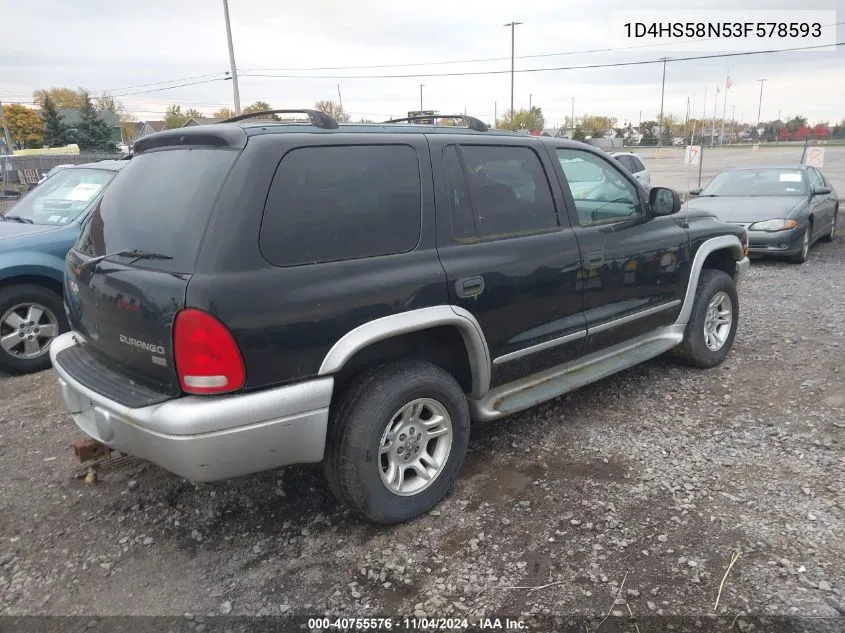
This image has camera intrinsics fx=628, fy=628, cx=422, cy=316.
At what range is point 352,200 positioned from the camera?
2859mm

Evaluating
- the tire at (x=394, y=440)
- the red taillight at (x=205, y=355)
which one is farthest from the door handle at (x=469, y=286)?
the red taillight at (x=205, y=355)

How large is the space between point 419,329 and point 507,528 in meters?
1.06

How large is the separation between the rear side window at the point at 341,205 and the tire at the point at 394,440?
2.02 ft

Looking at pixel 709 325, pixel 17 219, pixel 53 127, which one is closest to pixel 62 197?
pixel 17 219

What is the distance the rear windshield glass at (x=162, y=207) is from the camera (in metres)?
2.60

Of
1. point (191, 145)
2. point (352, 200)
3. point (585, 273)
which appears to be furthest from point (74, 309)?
point (585, 273)

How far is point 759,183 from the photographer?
10523 millimetres

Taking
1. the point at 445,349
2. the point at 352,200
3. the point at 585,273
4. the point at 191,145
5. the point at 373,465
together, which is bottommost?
the point at 373,465

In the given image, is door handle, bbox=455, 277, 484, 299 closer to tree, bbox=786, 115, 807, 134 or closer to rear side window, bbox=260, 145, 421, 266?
rear side window, bbox=260, 145, 421, 266

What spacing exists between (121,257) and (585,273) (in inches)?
98.5

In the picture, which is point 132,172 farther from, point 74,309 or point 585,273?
point 585,273

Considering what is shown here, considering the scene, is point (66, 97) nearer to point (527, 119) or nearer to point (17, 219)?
point (527, 119)

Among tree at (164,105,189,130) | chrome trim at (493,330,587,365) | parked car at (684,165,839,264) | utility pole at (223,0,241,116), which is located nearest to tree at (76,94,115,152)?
tree at (164,105,189,130)

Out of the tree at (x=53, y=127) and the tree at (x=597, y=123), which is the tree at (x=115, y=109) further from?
the tree at (x=597, y=123)
